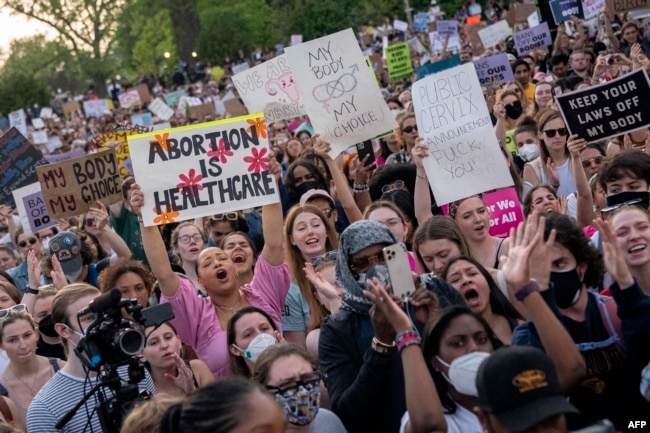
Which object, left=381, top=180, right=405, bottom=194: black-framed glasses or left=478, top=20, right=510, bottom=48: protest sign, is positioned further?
left=478, top=20, right=510, bottom=48: protest sign

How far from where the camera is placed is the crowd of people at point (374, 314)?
158 inches

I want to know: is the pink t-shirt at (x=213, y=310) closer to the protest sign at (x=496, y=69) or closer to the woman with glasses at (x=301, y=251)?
the woman with glasses at (x=301, y=251)

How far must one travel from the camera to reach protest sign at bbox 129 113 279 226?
7031 mm

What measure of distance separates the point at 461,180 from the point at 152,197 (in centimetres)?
211

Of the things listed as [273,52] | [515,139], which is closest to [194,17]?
[273,52]

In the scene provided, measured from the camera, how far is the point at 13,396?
6.38 metres

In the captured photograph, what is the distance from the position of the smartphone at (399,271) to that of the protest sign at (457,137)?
3.12 metres

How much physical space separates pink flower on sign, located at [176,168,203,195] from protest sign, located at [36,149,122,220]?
2408 mm

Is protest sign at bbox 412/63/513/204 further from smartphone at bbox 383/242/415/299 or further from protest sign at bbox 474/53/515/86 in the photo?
protest sign at bbox 474/53/515/86

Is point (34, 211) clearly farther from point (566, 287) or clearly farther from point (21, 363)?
point (566, 287)

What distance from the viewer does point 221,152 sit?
7.23 m

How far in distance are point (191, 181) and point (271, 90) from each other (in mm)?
3823

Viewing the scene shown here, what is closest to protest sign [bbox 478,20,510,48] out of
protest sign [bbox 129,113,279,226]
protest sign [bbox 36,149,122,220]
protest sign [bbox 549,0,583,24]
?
protest sign [bbox 549,0,583,24]

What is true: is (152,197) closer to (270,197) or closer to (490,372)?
(270,197)
